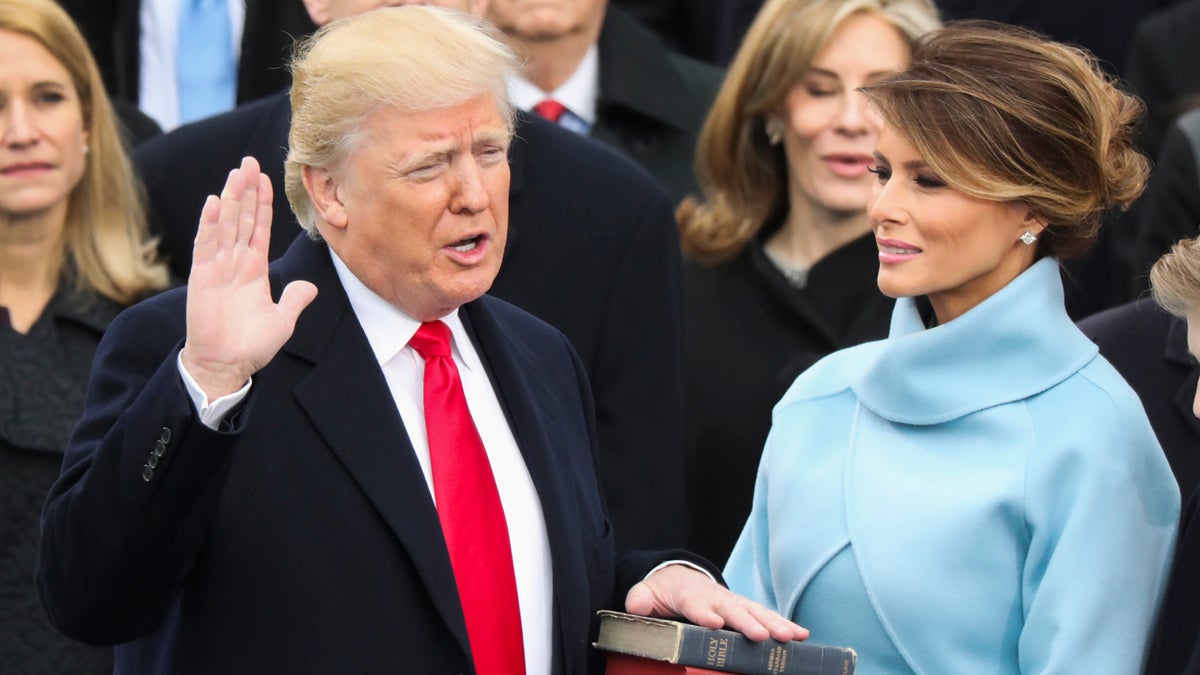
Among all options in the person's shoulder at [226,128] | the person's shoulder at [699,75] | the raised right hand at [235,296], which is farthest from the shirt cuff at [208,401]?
the person's shoulder at [699,75]

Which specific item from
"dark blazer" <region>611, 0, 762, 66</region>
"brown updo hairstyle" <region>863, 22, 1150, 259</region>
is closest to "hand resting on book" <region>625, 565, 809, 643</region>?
"brown updo hairstyle" <region>863, 22, 1150, 259</region>

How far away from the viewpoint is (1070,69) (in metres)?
3.27

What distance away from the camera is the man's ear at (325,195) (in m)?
3.15

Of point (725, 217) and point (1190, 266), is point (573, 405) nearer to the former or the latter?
point (1190, 266)

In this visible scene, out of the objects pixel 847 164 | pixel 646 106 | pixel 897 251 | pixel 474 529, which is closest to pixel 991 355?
pixel 897 251

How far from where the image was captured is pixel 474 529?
3.10 meters

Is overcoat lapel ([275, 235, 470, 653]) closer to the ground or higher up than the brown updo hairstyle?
closer to the ground

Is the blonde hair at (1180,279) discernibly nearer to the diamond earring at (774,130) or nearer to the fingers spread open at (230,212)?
the fingers spread open at (230,212)

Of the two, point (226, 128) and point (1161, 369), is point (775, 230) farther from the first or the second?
point (226, 128)

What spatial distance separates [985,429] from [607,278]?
1.21 meters

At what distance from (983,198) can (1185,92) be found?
→ 3287mm

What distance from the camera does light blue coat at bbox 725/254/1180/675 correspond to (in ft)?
10.00

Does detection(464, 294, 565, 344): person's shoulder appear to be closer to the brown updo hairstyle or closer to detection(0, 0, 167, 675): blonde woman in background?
the brown updo hairstyle

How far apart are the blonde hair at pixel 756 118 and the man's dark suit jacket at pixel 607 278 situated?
26.5 inches
